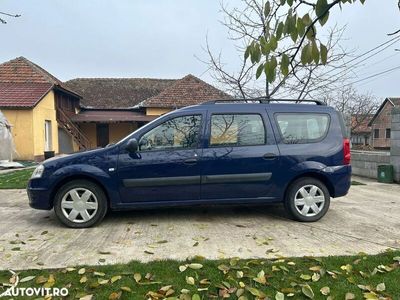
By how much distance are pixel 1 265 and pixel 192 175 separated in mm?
2635

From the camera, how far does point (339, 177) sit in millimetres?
5449

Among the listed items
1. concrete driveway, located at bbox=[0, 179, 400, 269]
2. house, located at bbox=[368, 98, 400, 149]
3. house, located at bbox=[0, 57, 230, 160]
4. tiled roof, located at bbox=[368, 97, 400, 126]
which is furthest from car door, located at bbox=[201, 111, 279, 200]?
house, located at bbox=[368, 98, 400, 149]

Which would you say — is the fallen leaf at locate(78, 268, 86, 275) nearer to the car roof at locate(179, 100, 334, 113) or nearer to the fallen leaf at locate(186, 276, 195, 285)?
the fallen leaf at locate(186, 276, 195, 285)

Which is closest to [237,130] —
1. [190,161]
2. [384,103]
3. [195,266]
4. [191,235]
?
[190,161]

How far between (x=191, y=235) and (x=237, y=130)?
1753 mm

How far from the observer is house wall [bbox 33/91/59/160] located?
747 inches

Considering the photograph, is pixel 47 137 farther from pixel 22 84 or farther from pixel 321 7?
pixel 321 7

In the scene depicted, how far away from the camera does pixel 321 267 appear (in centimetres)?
356

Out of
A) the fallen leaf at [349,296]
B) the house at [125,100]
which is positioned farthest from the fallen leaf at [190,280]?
the house at [125,100]

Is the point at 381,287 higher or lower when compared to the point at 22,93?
lower

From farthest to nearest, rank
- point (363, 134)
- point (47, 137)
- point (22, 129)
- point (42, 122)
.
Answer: point (363, 134) < point (47, 137) < point (42, 122) < point (22, 129)

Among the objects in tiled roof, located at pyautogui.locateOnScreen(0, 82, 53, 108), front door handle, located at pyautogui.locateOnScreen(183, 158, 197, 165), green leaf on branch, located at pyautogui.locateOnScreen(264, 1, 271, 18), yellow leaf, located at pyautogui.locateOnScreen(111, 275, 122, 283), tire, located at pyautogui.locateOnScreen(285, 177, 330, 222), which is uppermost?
tiled roof, located at pyautogui.locateOnScreen(0, 82, 53, 108)

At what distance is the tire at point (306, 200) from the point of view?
5.36 metres

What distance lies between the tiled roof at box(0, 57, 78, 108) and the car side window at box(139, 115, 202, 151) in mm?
15606
